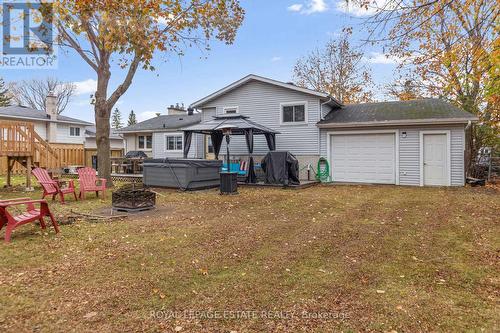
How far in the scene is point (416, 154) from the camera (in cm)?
1369

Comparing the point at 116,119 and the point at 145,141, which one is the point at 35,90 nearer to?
the point at 116,119

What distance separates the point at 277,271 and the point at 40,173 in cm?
766

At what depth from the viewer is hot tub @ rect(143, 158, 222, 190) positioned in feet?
39.8

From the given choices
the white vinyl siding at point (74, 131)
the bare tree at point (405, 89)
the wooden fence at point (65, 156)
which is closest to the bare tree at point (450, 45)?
the bare tree at point (405, 89)

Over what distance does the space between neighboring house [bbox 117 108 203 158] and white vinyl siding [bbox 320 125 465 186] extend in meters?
10.7

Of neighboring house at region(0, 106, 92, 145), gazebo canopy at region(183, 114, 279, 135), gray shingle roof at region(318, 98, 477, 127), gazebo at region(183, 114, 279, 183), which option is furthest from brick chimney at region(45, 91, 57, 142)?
gray shingle roof at region(318, 98, 477, 127)

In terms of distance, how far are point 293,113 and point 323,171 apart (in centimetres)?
304

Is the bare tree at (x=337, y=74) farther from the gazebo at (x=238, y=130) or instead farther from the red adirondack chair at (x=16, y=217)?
the red adirondack chair at (x=16, y=217)

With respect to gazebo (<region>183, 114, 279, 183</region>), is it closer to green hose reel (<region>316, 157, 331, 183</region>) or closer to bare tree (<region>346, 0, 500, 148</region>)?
green hose reel (<region>316, 157, 331, 183</region>)

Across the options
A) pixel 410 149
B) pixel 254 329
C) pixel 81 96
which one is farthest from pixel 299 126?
pixel 81 96

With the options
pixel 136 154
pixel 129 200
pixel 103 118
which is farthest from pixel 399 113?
pixel 136 154

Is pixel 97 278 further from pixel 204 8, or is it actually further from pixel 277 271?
pixel 204 8

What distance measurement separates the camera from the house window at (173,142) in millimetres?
21814

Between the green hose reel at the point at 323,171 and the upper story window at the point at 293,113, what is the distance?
199 centimetres
